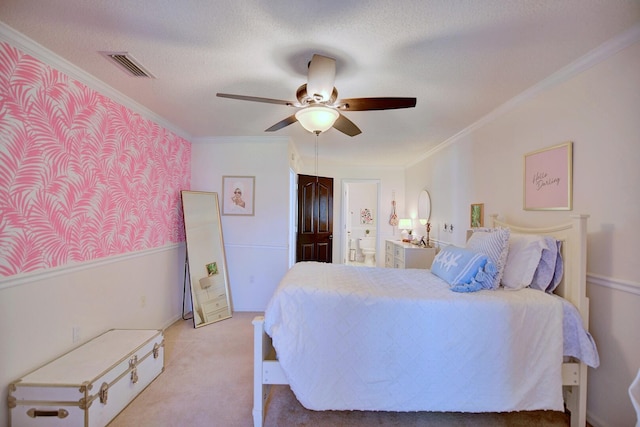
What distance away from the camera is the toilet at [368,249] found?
272 inches

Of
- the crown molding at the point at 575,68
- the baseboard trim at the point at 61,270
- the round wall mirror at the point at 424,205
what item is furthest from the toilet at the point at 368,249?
the baseboard trim at the point at 61,270

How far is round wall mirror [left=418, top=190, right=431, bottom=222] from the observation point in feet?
14.5

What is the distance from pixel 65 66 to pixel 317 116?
6.10 feet

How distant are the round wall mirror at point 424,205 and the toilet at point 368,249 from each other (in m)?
2.28

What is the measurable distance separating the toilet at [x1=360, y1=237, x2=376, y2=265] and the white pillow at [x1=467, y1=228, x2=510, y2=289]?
480 centimetres

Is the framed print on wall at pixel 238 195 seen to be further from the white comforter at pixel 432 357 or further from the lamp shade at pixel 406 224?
the lamp shade at pixel 406 224

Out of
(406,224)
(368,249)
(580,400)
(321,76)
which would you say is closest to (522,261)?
(580,400)

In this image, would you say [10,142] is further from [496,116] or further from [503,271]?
[496,116]

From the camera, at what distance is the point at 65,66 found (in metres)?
1.93

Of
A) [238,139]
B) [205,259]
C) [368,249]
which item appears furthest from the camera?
[368,249]

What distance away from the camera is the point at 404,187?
5.83 m

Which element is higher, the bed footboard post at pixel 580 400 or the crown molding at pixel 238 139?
the crown molding at pixel 238 139

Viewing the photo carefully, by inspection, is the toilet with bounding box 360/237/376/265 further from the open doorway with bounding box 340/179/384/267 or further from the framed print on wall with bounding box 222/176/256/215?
the framed print on wall with bounding box 222/176/256/215

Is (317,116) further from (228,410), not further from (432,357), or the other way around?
(228,410)
